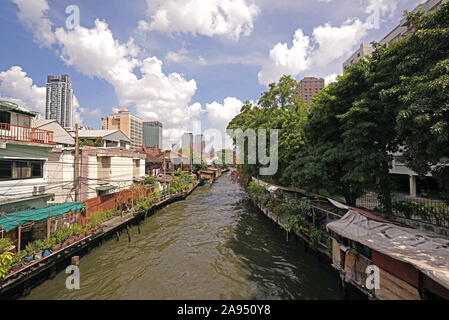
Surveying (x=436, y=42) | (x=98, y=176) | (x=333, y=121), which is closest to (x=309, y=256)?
(x=333, y=121)

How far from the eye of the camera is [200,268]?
32.8ft

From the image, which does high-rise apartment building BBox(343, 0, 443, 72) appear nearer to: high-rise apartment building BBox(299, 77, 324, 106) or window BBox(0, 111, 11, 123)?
window BBox(0, 111, 11, 123)

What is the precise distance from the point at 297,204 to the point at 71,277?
41.3ft

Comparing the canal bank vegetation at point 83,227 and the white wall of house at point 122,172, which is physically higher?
the white wall of house at point 122,172

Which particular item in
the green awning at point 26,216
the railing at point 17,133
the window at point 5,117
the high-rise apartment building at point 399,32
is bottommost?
the green awning at point 26,216

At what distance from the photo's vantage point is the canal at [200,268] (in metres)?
8.16

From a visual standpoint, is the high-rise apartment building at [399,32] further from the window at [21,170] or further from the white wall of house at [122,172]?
the white wall of house at [122,172]

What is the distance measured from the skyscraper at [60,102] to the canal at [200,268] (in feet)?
238

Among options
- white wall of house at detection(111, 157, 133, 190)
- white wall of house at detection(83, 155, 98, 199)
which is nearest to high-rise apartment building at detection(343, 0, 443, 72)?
white wall of house at detection(83, 155, 98, 199)

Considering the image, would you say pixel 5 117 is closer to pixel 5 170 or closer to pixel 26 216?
pixel 5 170

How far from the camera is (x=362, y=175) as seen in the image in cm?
805

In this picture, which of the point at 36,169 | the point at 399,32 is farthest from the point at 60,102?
the point at 399,32

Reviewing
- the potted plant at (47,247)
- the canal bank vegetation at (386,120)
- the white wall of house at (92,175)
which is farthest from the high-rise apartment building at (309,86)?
the potted plant at (47,247)

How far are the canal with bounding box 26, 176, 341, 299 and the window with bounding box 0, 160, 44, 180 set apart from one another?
571cm
